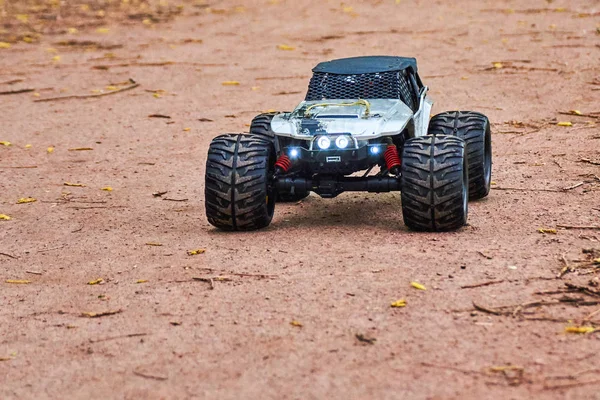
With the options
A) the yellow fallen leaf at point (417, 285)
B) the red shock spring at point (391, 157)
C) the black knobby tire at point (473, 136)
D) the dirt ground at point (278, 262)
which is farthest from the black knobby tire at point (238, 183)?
the yellow fallen leaf at point (417, 285)

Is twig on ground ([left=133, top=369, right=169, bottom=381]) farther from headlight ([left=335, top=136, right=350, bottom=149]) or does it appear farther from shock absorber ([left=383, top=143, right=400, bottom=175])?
shock absorber ([left=383, top=143, right=400, bottom=175])

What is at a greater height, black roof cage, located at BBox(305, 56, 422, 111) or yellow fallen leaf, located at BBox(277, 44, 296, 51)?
black roof cage, located at BBox(305, 56, 422, 111)

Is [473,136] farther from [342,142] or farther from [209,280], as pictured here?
[209,280]

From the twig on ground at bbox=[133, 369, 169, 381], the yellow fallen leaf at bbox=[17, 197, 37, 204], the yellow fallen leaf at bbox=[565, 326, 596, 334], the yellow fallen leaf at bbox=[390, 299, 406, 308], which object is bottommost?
the yellow fallen leaf at bbox=[17, 197, 37, 204]

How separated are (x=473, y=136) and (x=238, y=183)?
2034 millimetres

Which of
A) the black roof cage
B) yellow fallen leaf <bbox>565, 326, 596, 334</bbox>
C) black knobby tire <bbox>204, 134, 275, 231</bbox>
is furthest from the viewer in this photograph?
the black roof cage

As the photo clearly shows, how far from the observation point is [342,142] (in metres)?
7.68

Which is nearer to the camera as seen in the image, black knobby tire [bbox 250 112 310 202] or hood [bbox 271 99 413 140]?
hood [bbox 271 99 413 140]

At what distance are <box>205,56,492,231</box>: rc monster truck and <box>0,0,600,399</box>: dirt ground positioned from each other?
0.21 meters

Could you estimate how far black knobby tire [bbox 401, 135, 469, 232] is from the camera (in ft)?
24.4

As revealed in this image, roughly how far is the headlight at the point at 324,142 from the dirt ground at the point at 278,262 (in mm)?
615

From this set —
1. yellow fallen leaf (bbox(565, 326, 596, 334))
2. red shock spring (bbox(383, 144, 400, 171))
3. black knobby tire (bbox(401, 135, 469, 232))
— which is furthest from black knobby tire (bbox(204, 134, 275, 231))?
yellow fallen leaf (bbox(565, 326, 596, 334))

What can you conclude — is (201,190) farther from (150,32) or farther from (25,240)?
(150,32)

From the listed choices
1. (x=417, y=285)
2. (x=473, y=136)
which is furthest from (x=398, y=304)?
(x=473, y=136)
